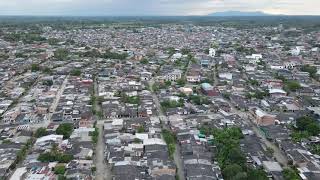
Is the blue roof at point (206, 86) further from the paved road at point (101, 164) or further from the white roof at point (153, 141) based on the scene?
the paved road at point (101, 164)

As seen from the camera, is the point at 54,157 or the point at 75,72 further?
the point at 75,72

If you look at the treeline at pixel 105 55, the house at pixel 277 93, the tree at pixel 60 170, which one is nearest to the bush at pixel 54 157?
the tree at pixel 60 170

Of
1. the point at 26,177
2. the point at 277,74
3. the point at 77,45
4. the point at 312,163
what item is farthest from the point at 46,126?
the point at 77,45

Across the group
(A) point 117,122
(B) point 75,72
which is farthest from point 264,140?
(B) point 75,72

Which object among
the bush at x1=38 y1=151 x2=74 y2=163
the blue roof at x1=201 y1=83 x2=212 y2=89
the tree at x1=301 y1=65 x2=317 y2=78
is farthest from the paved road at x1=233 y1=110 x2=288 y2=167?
the tree at x1=301 y1=65 x2=317 y2=78

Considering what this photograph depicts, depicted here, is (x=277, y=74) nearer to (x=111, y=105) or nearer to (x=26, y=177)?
(x=111, y=105)

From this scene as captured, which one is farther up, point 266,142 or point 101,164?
point 101,164

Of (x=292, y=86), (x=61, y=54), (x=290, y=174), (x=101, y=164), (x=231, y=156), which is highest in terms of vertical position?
(x=61, y=54)

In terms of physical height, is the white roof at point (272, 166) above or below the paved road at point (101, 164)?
above

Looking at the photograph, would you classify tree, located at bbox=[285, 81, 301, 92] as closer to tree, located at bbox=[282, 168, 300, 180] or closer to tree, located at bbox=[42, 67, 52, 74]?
tree, located at bbox=[282, 168, 300, 180]

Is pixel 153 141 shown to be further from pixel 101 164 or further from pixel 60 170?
pixel 60 170
